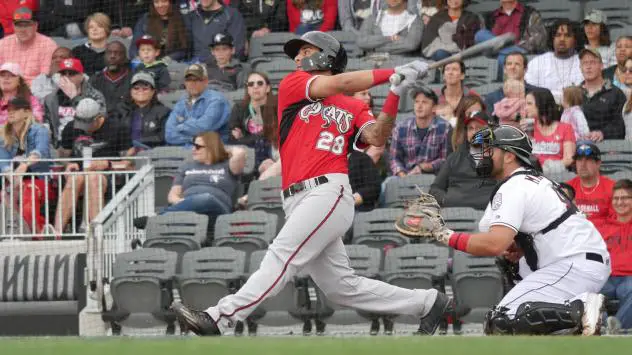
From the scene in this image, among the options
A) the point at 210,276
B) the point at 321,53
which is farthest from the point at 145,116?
the point at 321,53

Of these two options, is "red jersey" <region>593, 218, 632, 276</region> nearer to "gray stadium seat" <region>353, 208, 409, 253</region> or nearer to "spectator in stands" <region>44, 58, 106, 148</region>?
"gray stadium seat" <region>353, 208, 409, 253</region>

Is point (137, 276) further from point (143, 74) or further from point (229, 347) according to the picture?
point (229, 347)

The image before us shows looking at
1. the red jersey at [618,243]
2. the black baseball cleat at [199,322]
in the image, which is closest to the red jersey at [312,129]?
the black baseball cleat at [199,322]

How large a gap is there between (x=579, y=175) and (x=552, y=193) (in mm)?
3852

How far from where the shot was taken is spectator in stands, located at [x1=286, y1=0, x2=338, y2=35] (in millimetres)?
14648

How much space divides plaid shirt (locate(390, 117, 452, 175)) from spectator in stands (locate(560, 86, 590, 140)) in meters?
1.15

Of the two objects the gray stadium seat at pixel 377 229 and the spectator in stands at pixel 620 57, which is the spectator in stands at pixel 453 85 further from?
the gray stadium seat at pixel 377 229

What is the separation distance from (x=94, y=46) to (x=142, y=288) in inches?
165

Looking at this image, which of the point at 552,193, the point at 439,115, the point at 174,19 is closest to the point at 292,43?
the point at 552,193

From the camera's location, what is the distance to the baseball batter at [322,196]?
25.2ft

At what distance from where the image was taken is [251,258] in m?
11.5

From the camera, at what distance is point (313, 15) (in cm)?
1476

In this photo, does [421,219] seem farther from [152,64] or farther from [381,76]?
[152,64]

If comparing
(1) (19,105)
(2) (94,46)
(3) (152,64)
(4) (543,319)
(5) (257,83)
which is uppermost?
(2) (94,46)
